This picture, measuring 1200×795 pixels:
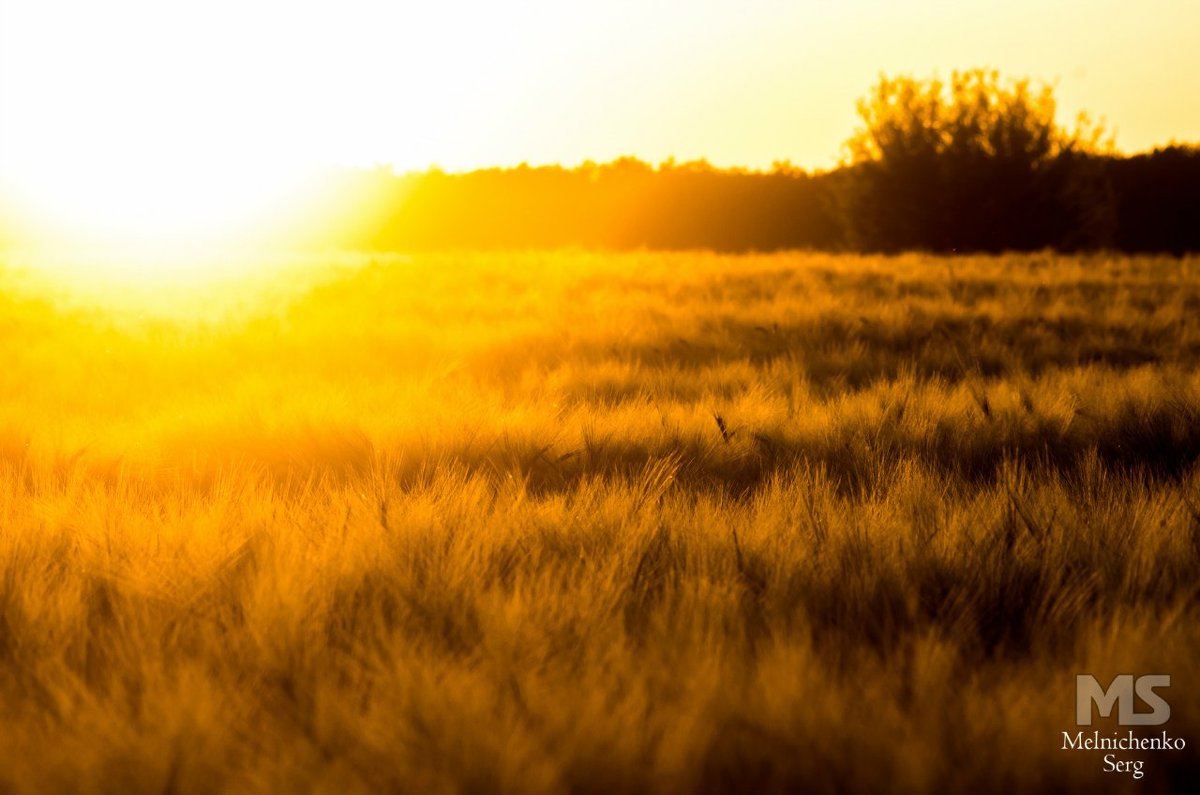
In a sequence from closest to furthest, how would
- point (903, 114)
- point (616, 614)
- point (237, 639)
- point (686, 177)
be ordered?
point (237, 639) < point (616, 614) < point (903, 114) < point (686, 177)

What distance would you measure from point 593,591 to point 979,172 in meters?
21.4

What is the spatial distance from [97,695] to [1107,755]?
60.8 inches

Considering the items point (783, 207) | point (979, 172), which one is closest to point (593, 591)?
point (979, 172)

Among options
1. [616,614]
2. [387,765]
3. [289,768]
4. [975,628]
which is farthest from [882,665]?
[289,768]

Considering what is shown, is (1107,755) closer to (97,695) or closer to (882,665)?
(882,665)

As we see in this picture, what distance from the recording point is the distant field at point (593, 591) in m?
1.50

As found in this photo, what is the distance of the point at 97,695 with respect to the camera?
170 cm

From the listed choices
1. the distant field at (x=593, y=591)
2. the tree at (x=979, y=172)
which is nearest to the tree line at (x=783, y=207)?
the tree at (x=979, y=172)

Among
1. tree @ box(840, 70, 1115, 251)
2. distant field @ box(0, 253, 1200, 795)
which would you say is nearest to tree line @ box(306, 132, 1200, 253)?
tree @ box(840, 70, 1115, 251)

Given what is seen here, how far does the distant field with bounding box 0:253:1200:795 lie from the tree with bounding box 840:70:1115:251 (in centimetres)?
1786

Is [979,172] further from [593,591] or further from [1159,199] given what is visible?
[593,591]

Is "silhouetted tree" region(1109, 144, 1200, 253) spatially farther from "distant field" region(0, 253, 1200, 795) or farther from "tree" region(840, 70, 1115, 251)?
"distant field" region(0, 253, 1200, 795)

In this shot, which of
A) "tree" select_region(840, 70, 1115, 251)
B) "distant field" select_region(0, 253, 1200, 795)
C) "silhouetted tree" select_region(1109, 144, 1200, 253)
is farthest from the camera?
"silhouetted tree" select_region(1109, 144, 1200, 253)

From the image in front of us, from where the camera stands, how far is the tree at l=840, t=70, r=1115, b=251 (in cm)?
2131
